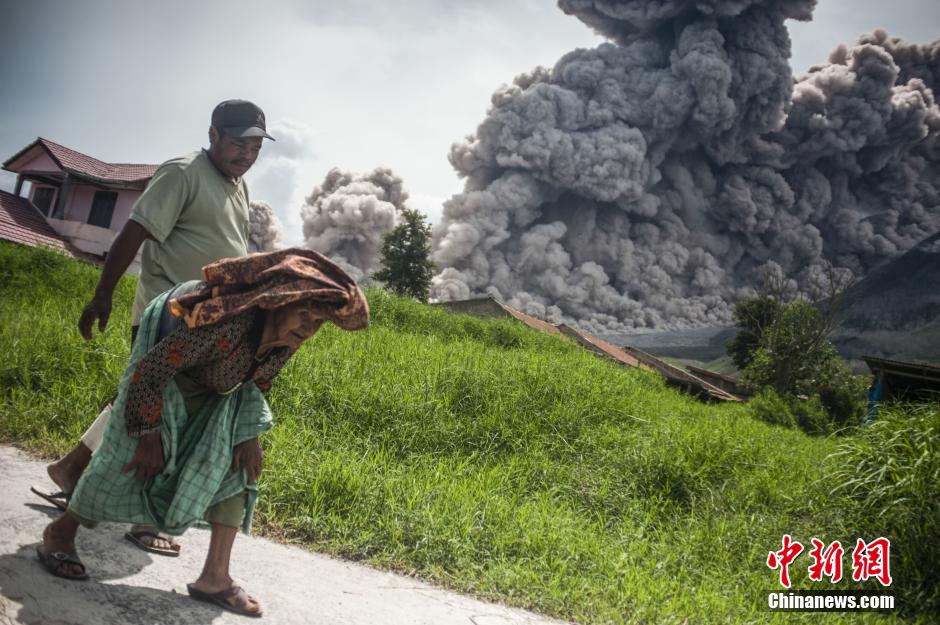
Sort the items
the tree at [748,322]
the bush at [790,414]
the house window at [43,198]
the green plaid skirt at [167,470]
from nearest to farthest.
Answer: the green plaid skirt at [167,470] → the bush at [790,414] → the house window at [43,198] → the tree at [748,322]

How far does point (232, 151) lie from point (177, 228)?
1.29 ft

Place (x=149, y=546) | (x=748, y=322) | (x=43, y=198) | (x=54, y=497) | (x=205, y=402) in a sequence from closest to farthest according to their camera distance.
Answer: (x=205, y=402)
(x=149, y=546)
(x=54, y=497)
(x=43, y=198)
(x=748, y=322)

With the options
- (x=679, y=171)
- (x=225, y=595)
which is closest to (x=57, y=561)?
(x=225, y=595)

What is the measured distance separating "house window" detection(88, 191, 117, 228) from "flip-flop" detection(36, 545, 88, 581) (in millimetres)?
19019

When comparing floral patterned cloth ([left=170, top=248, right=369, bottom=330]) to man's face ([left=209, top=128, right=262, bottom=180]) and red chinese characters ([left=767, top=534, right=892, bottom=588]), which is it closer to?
man's face ([left=209, top=128, right=262, bottom=180])

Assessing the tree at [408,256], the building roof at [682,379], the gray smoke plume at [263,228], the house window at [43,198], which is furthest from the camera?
the gray smoke plume at [263,228]

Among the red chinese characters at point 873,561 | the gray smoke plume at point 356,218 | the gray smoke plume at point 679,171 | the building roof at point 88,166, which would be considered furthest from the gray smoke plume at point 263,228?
the red chinese characters at point 873,561

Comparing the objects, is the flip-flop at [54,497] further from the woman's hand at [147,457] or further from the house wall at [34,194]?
the house wall at [34,194]

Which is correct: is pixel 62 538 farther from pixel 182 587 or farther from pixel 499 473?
pixel 499 473

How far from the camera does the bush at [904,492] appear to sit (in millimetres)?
3814

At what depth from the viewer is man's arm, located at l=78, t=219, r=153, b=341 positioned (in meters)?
2.21

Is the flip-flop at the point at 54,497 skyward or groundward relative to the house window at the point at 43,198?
groundward

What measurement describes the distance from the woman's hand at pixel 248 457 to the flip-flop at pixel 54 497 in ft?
2.79

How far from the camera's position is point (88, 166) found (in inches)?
725
